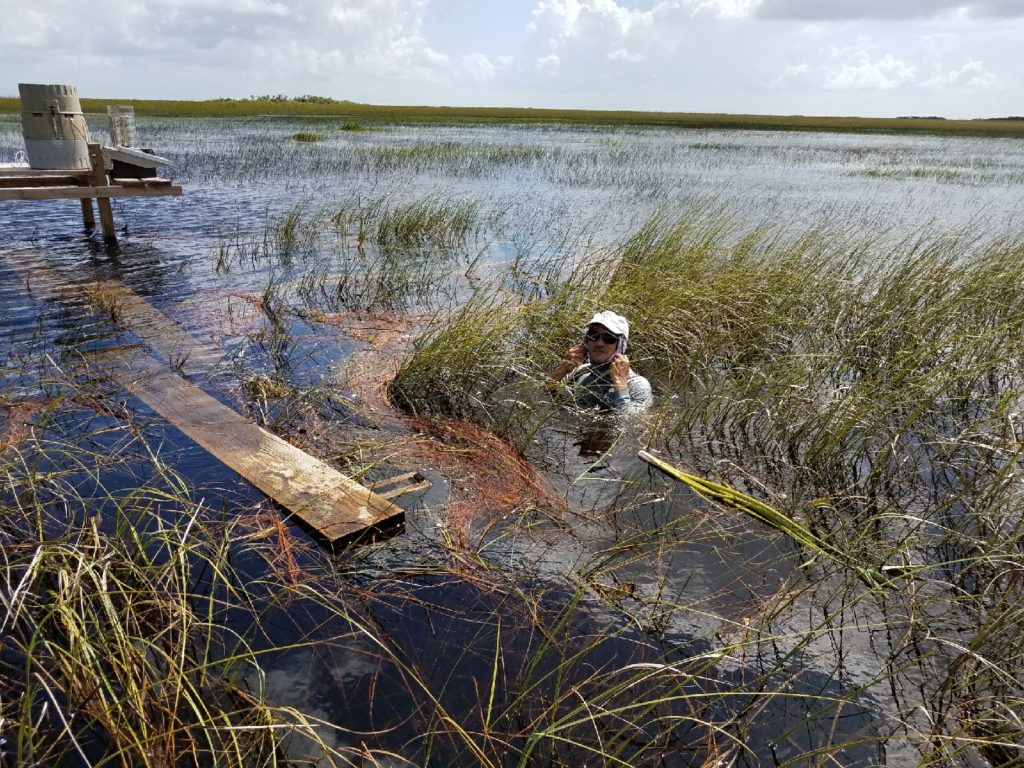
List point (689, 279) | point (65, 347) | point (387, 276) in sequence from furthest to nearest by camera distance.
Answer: point (387, 276) → point (689, 279) → point (65, 347)

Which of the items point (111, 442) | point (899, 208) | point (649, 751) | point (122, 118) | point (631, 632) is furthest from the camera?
point (899, 208)

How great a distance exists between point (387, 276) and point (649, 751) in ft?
28.4

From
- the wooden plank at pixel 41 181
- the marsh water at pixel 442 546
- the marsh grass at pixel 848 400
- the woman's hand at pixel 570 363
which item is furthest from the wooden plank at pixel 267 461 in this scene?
the wooden plank at pixel 41 181

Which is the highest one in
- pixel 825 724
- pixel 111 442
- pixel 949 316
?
pixel 949 316

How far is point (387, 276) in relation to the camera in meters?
10.4

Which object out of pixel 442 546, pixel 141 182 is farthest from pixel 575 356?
pixel 141 182

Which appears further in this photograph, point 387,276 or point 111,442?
point 387,276

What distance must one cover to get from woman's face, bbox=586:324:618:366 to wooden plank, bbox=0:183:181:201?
10.1 m

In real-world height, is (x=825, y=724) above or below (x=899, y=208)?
below

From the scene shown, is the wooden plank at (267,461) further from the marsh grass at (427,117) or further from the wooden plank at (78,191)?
the marsh grass at (427,117)

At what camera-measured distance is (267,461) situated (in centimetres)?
479

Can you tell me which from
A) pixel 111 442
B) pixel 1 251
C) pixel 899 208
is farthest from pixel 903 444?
pixel 899 208

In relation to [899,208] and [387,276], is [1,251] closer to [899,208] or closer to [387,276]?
[387,276]

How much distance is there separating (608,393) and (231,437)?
3347 millimetres
